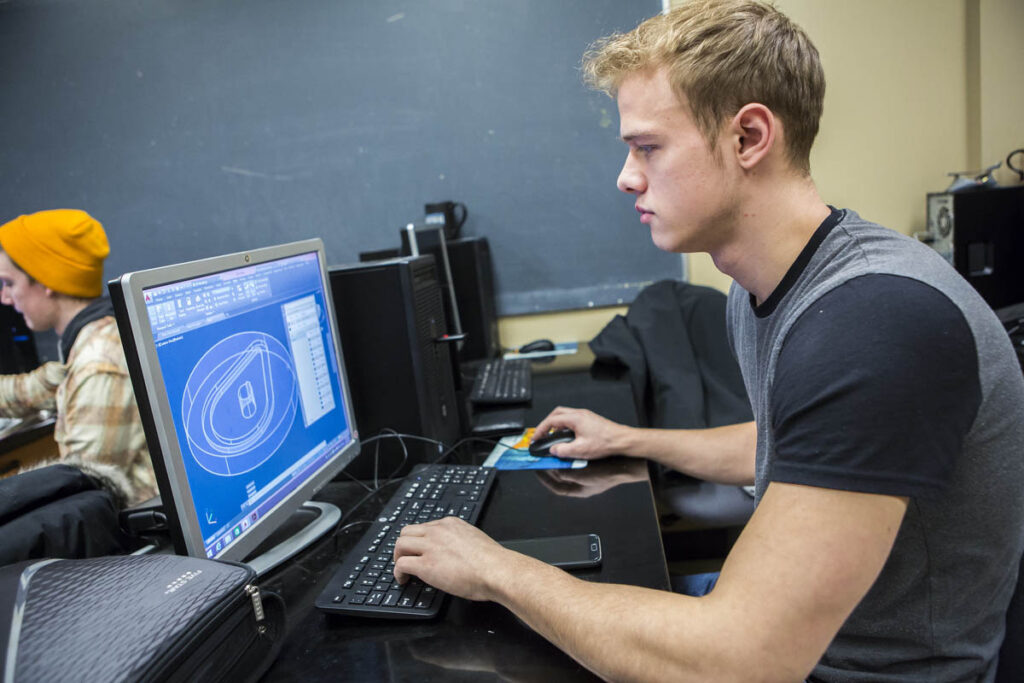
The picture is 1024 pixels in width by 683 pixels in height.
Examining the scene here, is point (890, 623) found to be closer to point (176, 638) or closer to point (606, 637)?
point (606, 637)

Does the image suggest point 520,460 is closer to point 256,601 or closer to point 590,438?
point 590,438

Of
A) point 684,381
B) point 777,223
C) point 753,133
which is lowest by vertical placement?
point 684,381

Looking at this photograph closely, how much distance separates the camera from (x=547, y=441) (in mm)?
1303

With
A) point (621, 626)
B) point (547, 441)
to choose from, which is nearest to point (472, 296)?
point (547, 441)

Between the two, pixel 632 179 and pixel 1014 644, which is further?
pixel 632 179

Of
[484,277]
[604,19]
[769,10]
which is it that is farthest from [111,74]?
[769,10]

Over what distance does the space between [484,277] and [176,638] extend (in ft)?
6.16

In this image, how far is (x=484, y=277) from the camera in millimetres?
2422

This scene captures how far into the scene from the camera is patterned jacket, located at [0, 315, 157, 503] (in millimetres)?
1732

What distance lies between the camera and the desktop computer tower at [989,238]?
94.0 inches

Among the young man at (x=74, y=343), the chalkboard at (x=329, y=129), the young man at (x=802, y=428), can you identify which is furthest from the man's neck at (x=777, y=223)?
the chalkboard at (x=329, y=129)

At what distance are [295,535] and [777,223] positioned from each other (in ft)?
2.71

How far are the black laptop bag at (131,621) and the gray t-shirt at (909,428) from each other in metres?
0.56

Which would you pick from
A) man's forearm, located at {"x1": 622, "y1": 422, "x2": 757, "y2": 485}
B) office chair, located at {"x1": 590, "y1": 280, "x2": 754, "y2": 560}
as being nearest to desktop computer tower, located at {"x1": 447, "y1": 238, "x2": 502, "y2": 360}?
office chair, located at {"x1": 590, "y1": 280, "x2": 754, "y2": 560}
